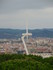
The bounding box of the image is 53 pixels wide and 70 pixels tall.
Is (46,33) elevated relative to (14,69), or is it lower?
lower

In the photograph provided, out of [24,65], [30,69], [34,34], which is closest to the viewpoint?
[30,69]

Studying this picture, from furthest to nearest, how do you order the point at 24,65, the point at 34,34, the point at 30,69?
the point at 34,34
the point at 24,65
the point at 30,69

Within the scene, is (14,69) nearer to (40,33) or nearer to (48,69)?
(48,69)

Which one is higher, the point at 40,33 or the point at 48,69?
the point at 48,69

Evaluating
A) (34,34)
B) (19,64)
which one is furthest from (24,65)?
(34,34)

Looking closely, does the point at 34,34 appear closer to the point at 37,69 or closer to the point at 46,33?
the point at 46,33

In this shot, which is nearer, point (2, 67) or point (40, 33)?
point (2, 67)

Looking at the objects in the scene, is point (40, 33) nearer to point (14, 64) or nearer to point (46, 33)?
point (46, 33)

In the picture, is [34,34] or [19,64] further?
[34,34]
